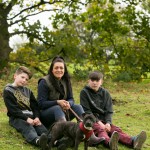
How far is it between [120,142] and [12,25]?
11.7 meters

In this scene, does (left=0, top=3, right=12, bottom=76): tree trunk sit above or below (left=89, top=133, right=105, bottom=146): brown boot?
above

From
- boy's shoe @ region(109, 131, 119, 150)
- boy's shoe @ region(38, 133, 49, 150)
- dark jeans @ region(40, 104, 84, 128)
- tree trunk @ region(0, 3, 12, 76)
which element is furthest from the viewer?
tree trunk @ region(0, 3, 12, 76)

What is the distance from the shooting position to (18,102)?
670 cm

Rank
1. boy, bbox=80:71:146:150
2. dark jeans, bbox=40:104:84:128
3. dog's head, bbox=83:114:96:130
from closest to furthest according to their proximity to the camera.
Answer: dog's head, bbox=83:114:96:130 < dark jeans, bbox=40:104:84:128 < boy, bbox=80:71:146:150

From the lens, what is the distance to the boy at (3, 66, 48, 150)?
6.52 m

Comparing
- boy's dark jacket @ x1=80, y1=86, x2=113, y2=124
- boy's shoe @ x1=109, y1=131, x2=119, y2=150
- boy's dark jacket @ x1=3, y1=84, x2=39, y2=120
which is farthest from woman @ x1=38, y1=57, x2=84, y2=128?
boy's shoe @ x1=109, y1=131, x2=119, y2=150

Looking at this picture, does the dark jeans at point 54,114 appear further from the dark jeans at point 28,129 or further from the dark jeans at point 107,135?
the dark jeans at point 107,135

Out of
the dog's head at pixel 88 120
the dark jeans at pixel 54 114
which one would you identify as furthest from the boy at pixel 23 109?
the dog's head at pixel 88 120

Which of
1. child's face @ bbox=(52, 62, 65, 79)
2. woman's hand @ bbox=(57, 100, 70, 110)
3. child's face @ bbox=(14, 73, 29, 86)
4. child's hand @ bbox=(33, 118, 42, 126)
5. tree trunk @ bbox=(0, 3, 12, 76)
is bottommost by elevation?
child's hand @ bbox=(33, 118, 42, 126)

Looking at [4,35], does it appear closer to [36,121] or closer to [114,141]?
[36,121]

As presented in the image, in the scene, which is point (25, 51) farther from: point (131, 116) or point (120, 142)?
point (120, 142)

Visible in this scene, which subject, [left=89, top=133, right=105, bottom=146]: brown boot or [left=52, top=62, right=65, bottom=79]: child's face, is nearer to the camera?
[left=89, top=133, right=105, bottom=146]: brown boot

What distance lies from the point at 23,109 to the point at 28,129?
46 cm

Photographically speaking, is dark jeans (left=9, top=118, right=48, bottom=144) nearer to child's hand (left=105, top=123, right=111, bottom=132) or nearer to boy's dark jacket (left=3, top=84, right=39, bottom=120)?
boy's dark jacket (left=3, top=84, right=39, bottom=120)
